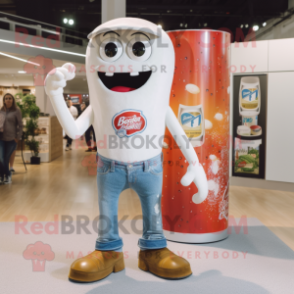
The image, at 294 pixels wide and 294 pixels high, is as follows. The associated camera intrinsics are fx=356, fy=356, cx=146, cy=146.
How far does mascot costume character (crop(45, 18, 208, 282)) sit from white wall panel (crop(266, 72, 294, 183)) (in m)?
3.48

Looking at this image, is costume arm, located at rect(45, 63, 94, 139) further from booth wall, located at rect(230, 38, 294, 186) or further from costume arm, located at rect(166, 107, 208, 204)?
booth wall, located at rect(230, 38, 294, 186)

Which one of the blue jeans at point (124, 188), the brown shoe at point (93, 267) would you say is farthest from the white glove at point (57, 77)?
the brown shoe at point (93, 267)

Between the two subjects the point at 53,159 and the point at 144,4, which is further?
the point at 144,4

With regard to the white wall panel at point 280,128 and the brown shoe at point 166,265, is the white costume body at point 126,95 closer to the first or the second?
the brown shoe at point 166,265

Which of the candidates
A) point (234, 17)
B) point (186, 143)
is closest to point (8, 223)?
point (186, 143)

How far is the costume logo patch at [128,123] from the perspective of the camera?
1989 mm

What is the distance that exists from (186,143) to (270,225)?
1807 mm

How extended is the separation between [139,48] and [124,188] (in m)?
0.83

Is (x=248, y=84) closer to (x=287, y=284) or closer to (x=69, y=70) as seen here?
(x=287, y=284)

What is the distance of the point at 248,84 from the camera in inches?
211

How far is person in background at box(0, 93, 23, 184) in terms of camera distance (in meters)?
5.60

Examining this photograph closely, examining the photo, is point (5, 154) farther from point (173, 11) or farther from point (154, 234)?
point (173, 11)

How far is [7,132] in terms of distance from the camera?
5.64 meters

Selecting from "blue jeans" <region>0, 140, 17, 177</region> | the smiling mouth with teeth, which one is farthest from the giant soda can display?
"blue jeans" <region>0, 140, 17, 177</region>
